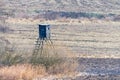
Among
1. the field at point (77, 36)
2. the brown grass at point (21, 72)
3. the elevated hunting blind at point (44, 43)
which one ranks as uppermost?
the elevated hunting blind at point (44, 43)

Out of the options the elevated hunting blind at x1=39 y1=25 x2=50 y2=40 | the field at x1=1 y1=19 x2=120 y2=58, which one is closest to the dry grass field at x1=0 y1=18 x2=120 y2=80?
the field at x1=1 y1=19 x2=120 y2=58

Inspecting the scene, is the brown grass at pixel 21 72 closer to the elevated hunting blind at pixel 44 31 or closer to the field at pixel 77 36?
the elevated hunting blind at pixel 44 31

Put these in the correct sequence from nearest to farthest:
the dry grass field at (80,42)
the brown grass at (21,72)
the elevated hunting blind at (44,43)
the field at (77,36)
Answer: the brown grass at (21,72), the elevated hunting blind at (44,43), the dry grass field at (80,42), the field at (77,36)

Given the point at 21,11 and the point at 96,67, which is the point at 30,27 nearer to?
the point at 21,11

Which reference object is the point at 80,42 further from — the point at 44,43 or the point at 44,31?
the point at 44,31

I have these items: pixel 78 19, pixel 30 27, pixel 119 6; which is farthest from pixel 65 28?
pixel 119 6

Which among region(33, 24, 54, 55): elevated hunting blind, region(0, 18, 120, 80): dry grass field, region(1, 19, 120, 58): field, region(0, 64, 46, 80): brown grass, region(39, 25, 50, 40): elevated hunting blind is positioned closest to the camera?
region(0, 64, 46, 80): brown grass

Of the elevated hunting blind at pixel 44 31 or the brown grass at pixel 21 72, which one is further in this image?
the elevated hunting blind at pixel 44 31

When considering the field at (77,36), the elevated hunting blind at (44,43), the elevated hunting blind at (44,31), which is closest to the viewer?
the elevated hunting blind at (44,43)

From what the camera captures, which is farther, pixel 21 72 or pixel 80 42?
pixel 80 42

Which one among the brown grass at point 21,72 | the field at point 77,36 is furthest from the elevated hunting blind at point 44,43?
the field at point 77,36

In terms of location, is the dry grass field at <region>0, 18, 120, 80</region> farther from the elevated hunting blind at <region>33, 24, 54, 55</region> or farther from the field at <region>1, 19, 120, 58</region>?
the elevated hunting blind at <region>33, 24, 54, 55</region>

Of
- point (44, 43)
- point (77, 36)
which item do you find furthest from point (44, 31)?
point (77, 36)

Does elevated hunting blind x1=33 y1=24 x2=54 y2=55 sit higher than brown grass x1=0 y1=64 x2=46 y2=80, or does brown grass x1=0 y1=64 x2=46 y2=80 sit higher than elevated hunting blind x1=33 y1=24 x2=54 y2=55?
elevated hunting blind x1=33 y1=24 x2=54 y2=55
